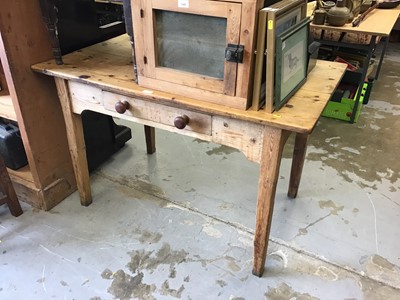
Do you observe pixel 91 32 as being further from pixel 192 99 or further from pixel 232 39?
pixel 232 39

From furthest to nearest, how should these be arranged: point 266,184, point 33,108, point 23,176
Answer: point 23,176, point 33,108, point 266,184

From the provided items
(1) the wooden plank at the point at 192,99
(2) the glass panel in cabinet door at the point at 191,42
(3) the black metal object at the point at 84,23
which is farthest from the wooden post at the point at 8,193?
(2) the glass panel in cabinet door at the point at 191,42

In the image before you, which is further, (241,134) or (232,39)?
(241,134)

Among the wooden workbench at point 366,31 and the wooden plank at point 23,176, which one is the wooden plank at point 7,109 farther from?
the wooden workbench at point 366,31

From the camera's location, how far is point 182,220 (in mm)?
1931

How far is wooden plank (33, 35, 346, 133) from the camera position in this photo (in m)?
1.20

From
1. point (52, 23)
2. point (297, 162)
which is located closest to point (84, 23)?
point (52, 23)

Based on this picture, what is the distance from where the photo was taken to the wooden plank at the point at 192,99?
A: 120 centimetres

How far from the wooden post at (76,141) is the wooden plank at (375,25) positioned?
1935mm

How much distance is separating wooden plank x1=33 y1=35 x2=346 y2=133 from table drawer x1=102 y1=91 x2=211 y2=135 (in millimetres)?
48

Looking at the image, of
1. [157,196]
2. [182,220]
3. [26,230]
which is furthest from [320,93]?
[26,230]

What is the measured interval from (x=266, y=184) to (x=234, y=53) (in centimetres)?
51

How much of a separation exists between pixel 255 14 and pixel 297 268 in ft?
3.82

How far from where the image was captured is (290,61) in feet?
4.16
